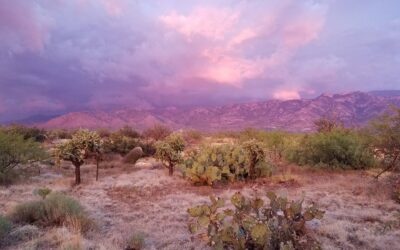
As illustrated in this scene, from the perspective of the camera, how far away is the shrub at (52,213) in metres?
8.92

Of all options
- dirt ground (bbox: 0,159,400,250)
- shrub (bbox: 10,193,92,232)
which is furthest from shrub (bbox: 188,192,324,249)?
shrub (bbox: 10,193,92,232)

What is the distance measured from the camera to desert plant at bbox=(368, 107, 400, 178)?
47.2ft

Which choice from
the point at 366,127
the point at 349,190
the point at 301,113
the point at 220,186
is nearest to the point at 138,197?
the point at 220,186

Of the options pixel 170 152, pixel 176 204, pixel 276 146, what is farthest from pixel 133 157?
pixel 176 204

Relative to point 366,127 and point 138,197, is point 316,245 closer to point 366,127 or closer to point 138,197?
point 138,197

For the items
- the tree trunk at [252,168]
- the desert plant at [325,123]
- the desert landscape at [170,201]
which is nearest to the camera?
the desert landscape at [170,201]

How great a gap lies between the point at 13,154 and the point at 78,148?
369cm

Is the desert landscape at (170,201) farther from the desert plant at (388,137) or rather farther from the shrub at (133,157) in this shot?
the shrub at (133,157)

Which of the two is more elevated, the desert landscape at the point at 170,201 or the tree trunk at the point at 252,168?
the tree trunk at the point at 252,168

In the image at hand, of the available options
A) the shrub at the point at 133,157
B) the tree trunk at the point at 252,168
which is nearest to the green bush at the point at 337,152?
the tree trunk at the point at 252,168

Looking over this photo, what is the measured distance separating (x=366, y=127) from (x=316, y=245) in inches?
431

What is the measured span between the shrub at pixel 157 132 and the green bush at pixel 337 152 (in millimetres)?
21775

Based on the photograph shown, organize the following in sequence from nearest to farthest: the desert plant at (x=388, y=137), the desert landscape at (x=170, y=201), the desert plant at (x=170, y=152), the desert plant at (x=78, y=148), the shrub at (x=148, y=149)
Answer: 1. the desert landscape at (x=170, y=201)
2. the desert plant at (x=388, y=137)
3. the desert plant at (x=78, y=148)
4. the desert plant at (x=170, y=152)
5. the shrub at (x=148, y=149)

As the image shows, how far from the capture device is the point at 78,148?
53.0 feet
